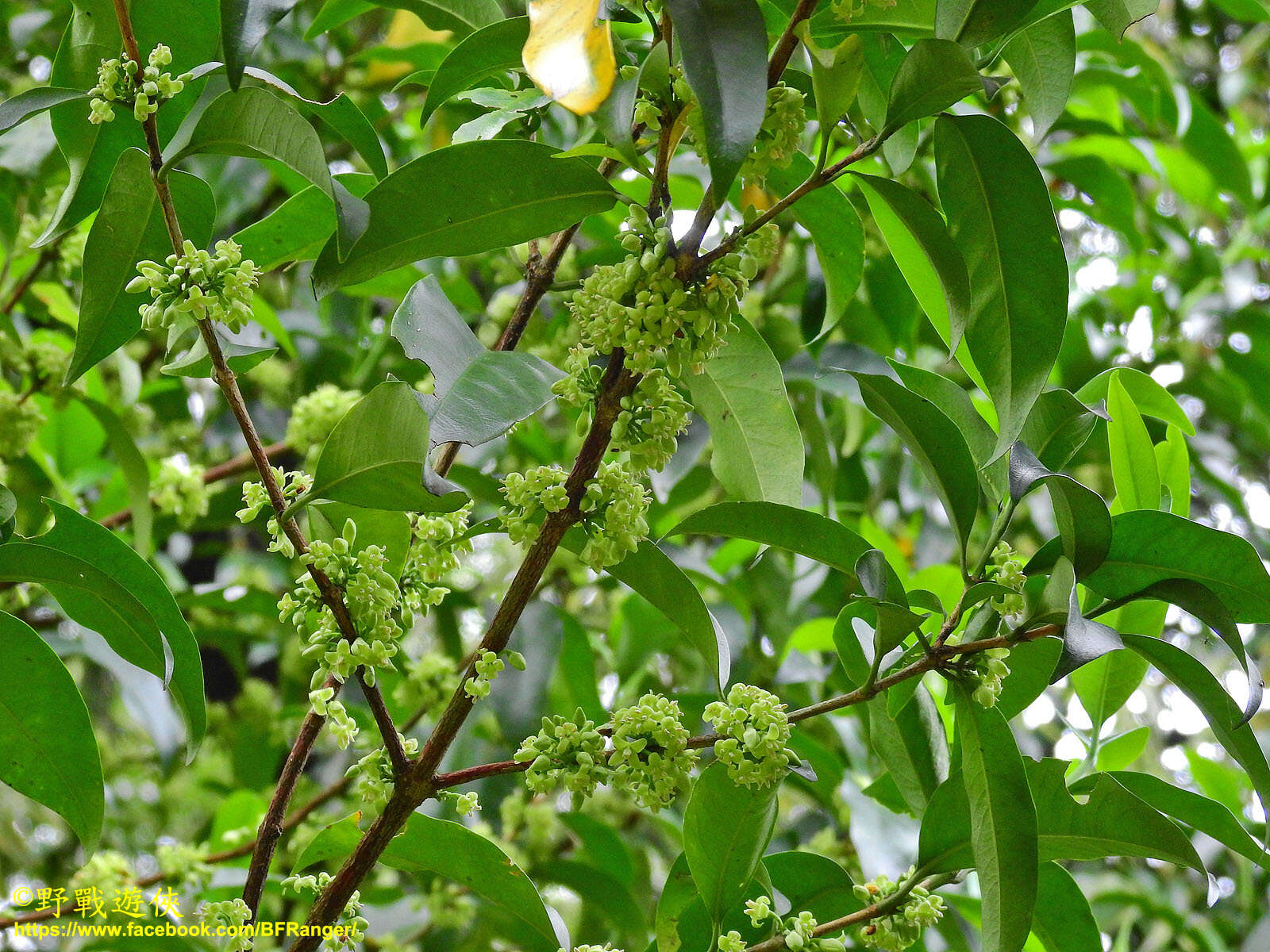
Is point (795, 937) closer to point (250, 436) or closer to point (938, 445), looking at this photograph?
point (938, 445)

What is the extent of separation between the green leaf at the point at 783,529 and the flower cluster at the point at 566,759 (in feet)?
0.58

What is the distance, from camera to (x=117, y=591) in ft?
2.86

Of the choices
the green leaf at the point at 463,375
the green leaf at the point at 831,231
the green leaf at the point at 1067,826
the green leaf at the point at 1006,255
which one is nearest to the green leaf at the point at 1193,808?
the green leaf at the point at 1067,826

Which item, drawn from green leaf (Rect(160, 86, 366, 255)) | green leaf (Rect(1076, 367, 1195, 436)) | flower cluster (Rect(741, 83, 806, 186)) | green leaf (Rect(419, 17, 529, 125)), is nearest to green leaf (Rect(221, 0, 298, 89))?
green leaf (Rect(160, 86, 366, 255))

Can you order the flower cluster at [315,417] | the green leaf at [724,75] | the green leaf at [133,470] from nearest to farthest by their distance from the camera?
the green leaf at [724,75] → the green leaf at [133,470] → the flower cluster at [315,417]

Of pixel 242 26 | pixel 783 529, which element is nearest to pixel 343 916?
pixel 783 529

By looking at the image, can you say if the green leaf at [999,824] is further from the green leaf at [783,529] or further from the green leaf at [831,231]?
the green leaf at [831,231]

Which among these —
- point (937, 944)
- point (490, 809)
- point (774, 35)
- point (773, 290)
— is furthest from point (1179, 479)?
point (490, 809)

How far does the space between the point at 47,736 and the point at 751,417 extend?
65 cm

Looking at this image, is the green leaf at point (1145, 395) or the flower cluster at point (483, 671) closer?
the flower cluster at point (483, 671)

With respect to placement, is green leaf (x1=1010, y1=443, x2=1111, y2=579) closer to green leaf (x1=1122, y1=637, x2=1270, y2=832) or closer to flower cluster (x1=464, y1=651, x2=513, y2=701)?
green leaf (x1=1122, y1=637, x2=1270, y2=832)

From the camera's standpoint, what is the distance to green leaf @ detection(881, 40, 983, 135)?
0.74 meters

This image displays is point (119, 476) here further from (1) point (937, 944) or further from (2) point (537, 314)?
(1) point (937, 944)

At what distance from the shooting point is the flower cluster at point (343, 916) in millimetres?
888
